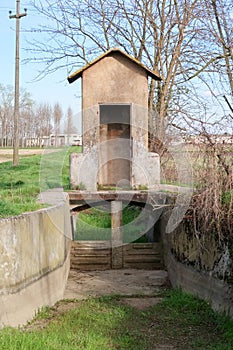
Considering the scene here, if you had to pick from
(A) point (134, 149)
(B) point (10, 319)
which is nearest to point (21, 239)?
(B) point (10, 319)

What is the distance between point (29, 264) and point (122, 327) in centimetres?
154

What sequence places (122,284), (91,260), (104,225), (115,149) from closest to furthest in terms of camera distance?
1. (122,284)
2. (91,260)
3. (115,149)
4. (104,225)

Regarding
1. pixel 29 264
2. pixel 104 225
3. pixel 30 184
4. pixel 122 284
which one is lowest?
pixel 122 284

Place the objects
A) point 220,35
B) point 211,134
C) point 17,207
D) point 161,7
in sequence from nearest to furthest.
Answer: point 211,134 < point 17,207 < point 220,35 < point 161,7

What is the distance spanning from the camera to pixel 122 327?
22.8 ft

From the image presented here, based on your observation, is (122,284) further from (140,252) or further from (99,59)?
(99,59)

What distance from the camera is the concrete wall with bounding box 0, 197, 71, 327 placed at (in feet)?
19.7

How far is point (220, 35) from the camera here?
376 inches

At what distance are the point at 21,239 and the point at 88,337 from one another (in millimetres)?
1499

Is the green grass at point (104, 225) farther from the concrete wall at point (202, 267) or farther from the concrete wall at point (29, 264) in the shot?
the concrete wall at point (29, 264)

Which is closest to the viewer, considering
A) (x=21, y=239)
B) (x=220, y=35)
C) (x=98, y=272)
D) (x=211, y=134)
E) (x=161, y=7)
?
(x=21, y=239)

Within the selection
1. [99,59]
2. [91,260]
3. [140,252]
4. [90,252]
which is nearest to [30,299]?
Answer: [91,260]

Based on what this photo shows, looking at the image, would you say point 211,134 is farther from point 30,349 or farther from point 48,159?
point 48,159

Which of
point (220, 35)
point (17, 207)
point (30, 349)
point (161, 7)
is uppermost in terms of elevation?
point (161, 7)
